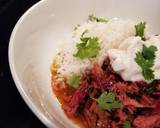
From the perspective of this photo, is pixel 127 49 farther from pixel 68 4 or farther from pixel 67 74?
pixel 68 4

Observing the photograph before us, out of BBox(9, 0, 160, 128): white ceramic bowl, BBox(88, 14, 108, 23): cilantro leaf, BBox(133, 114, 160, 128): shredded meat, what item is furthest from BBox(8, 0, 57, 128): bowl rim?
BBox(88, 14, 108, 23): cilantro leaf

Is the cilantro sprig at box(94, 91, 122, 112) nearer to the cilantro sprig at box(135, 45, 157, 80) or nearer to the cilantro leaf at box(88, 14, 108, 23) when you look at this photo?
the cilantro sprig at box(135, 45, 157, 80)

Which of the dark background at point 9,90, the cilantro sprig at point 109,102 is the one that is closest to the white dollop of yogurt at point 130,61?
the cilantro sprig at point 109,102

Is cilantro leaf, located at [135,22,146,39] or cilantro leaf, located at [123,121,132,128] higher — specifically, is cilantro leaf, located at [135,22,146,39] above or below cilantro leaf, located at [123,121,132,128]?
above

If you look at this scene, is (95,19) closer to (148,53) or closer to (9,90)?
(148,53)

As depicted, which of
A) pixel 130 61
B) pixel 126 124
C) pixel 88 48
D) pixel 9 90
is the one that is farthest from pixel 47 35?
pixel 126 124

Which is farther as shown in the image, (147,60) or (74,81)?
(74,81)
